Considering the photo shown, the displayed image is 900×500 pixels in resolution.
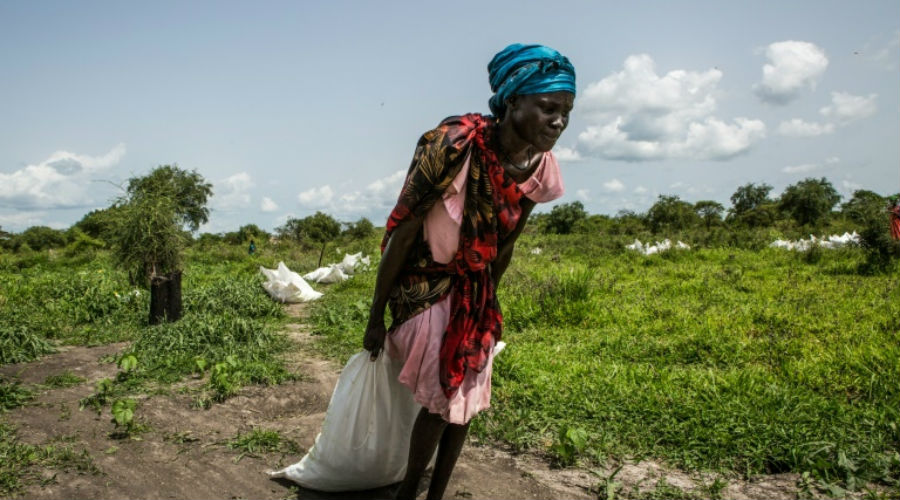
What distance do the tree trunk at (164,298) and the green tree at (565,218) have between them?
1580cm

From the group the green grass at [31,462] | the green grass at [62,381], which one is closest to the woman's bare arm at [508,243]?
the green grass at [31,462]

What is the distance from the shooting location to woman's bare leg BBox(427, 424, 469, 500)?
229 centimetres

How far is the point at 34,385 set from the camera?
3.66 m

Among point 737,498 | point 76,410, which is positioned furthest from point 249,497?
point 737,498

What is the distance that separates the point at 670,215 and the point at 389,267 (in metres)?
17.5

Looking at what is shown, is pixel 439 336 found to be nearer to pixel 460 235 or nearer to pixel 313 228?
pixel 460 235

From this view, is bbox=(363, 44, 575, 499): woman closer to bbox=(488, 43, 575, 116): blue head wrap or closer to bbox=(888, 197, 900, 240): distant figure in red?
bbox=(488, 43, 575, 116): blue head wrap

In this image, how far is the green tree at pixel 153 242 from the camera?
539cm

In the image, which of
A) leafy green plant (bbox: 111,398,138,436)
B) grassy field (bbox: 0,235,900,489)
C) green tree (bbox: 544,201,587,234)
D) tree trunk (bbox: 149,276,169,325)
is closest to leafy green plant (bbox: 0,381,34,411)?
grassy field (bbox: 0,235,900,489)

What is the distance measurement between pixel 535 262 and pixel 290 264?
14.5 feet

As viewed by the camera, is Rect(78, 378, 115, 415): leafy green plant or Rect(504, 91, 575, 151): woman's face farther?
Rect(78, 378, 115, 415): leafy green plant

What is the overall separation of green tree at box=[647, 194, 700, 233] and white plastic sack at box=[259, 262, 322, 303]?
42.0 ft

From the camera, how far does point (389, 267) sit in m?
2.15

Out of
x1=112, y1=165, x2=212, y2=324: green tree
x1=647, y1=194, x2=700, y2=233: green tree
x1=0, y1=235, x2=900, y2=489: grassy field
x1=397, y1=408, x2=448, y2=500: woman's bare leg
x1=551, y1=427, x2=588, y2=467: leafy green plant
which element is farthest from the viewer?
x1=647, y1=194, x2=700, y2=233: green tree
